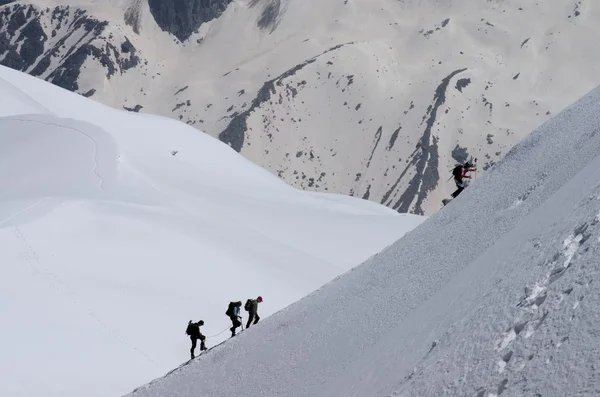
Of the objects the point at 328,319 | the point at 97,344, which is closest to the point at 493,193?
the point at 328,319

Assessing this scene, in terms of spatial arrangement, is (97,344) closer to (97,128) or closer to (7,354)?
(7,354)

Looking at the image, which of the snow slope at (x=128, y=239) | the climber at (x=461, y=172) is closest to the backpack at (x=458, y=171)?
the climber at (x=461, y=172)

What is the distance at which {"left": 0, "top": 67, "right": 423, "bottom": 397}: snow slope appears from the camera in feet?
86.3

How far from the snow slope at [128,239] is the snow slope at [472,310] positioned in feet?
23.9

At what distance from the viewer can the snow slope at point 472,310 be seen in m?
9.76

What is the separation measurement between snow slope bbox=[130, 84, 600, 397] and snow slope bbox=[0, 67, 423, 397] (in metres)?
7.28

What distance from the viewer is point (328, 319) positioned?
1672 cm

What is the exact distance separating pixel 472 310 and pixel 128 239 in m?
26.9

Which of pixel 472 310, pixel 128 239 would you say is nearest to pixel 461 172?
pixel 472 310

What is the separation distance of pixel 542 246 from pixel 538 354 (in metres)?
2.99

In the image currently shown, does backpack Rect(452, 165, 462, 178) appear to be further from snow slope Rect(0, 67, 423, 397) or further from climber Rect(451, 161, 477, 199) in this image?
snow slope Rect(0, 67, 423, 397)

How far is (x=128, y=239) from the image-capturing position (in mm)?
37344

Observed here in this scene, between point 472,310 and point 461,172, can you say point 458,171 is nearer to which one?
point 461,172

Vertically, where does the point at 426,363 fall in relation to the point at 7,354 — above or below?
below
